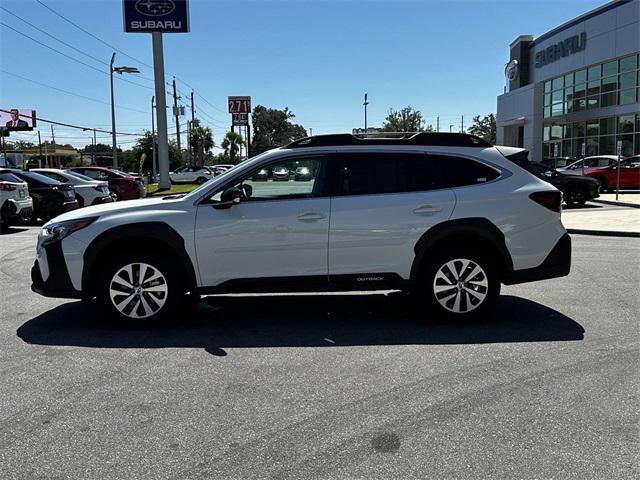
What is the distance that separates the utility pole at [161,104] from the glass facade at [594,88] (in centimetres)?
2551

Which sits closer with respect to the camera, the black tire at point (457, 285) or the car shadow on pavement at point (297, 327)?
the car shadow on pavement at point (297, 327)

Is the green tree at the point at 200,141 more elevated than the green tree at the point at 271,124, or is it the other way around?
the green tree at the point at 271,124

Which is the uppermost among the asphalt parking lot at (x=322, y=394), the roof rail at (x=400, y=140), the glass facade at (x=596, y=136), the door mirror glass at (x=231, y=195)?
the glass facade at (x=596, y=136)

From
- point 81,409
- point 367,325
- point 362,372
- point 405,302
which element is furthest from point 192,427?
point 405,302

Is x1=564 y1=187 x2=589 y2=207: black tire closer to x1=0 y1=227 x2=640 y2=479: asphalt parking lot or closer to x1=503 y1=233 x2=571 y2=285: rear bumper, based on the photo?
x1=0 y1=227 x2=640 y2=479: asphalt parking lot

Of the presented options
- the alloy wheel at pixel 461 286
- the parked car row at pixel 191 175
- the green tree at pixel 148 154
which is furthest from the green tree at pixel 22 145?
the alloy wheel at pixel 461 286

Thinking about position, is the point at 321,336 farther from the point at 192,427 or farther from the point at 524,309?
the point at 524,309

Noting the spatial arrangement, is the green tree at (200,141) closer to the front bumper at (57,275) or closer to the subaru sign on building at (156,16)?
the subaru sign on building at (156,16)

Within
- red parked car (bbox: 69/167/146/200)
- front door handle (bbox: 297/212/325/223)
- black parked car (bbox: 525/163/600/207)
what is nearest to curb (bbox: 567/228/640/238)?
black parked car (bbox: 525/163/600/207)

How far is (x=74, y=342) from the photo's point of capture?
5.37 meters

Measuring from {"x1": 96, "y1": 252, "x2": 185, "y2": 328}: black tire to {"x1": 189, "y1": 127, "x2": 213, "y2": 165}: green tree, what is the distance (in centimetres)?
7305

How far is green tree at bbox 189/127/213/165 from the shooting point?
81.8m

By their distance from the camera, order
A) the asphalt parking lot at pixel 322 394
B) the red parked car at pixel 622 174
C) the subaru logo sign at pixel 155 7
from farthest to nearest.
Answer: the subaru logo sign at pixel 155 7 → the red parked car at pixel 622 174 → the asphalt parking lot at pixel 322 394

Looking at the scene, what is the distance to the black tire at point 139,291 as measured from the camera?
18.5 ft
